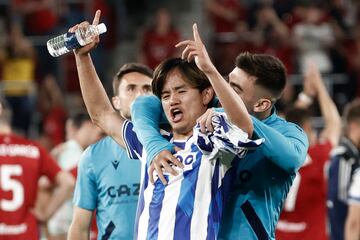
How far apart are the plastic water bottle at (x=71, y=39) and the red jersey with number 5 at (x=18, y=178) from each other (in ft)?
9.65

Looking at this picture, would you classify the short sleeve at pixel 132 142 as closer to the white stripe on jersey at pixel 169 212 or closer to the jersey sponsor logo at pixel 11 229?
the white stripe on jersey at pixel 169 212

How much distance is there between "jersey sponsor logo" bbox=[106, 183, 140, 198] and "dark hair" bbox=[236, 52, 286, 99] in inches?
55.3

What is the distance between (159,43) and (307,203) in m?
6.53

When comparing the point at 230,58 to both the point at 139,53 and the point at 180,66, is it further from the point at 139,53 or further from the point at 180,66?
the point at 180,66

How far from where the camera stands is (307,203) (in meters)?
9.00

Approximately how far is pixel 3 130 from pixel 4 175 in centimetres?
35

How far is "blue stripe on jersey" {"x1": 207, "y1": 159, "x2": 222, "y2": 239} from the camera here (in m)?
4.61

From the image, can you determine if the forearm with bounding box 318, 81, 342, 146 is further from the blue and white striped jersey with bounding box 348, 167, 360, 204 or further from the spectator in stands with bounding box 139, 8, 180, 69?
the spectator in stands with bounding box 139, 8, 180, 69

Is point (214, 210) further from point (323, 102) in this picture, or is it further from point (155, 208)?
point (323, 102)

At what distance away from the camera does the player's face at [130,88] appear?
6195 mm

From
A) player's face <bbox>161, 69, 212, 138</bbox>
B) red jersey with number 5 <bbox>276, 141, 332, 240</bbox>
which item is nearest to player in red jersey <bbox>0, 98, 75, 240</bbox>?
red jersey with number 5 <bbox>276, 141, 332, 240</bbox>

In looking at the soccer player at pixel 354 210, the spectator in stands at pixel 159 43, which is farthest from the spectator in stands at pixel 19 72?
the soccer player at pixel 354 210

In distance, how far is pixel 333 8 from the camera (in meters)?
15.6

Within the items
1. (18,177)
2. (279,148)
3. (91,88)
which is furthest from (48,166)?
(279,148)
